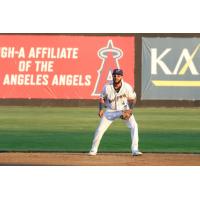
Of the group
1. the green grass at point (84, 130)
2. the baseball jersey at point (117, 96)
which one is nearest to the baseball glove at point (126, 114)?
the baseball jersey at point (117, 96)

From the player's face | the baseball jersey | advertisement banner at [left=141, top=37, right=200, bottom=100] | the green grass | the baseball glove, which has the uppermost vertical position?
advertisement banner at [left=141, top=37, right=200, bottom=100]

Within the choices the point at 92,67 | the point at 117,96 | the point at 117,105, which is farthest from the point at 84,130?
the point at 92,67

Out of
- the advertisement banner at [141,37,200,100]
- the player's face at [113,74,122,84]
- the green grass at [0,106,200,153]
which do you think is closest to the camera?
the player's face at [113,74,122,84]

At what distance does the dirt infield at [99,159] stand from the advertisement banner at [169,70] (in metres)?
18.9

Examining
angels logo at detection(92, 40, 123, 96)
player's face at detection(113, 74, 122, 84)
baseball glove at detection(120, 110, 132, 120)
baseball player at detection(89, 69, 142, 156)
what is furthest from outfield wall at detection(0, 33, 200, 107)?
player's face at detection(113, 74, 122, 84)

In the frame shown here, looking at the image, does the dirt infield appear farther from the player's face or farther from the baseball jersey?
the player's face

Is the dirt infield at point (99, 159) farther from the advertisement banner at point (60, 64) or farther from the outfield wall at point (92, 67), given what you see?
the advertisement banner at point (60, 64)

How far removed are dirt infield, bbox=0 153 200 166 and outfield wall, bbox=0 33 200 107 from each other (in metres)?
18.9

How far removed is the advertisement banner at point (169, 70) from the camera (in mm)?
37344

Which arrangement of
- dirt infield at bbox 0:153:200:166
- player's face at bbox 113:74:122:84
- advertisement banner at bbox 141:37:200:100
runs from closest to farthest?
1. dirt infield at bbox 0:153:200:166
2. player's face at bbox 113:74:122:84
3. advertisement banner at bbox 141:37:200:100

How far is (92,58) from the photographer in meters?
37.8

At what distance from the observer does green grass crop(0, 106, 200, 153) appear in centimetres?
2080

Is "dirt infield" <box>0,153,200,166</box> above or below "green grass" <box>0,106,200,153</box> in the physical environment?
below

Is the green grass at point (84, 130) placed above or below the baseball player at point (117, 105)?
above
